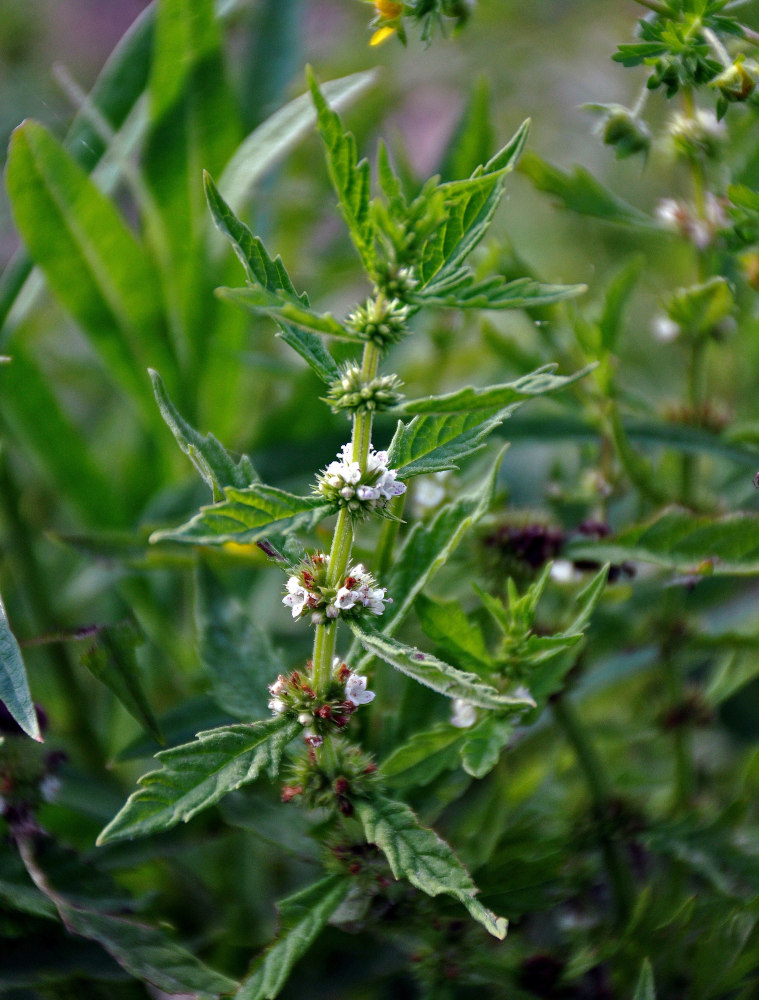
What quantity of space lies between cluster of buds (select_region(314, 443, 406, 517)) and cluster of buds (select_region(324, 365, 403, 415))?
2 centimetres

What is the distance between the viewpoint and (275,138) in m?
0.73

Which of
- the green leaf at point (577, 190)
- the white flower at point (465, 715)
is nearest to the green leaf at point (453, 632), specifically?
the white flower at point (465, 715)

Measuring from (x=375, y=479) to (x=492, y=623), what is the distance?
0.21m

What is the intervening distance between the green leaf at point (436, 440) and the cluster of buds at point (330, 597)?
55mm

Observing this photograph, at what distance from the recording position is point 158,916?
2.16ft

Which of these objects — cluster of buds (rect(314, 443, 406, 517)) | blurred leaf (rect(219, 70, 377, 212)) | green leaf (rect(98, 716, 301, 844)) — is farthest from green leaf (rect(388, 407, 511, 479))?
blurred leaf (rect(219, 70, 377, 212))

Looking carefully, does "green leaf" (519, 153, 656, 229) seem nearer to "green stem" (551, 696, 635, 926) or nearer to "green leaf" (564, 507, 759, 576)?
Result: "green leaf" (564, 507, 759, 576)

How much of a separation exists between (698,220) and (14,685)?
0.52 m

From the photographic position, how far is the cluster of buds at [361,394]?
42 centimetres

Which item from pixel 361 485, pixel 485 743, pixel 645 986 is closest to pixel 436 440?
pixel 361 485

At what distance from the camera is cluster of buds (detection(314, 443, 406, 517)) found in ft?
1.37

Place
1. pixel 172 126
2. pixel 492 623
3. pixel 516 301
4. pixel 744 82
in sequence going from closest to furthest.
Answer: pixel 516 301 < pixel 744 82 < pixel 492 623 < pixel 172 126

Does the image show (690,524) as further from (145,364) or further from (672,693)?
(145,364)

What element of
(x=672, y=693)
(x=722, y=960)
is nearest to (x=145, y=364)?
(x=672, y=693)
